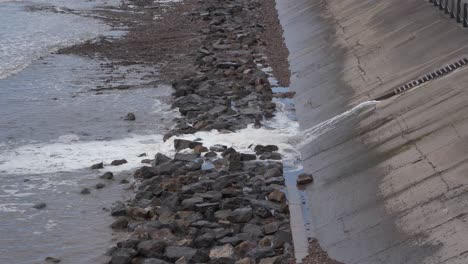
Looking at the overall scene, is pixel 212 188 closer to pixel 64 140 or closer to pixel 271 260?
pixel 271 260

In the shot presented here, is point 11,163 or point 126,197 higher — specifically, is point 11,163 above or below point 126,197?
above

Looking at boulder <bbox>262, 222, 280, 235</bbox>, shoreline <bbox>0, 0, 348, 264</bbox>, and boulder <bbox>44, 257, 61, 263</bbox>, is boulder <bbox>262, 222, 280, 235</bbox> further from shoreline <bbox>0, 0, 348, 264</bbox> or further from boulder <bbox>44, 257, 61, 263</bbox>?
boulder <bbox>44, 257, 61, 263</bbox>

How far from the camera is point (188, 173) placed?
16.5 metres

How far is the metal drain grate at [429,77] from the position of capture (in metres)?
18.0

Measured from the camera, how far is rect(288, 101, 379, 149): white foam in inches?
711

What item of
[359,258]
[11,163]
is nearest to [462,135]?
[359,258]

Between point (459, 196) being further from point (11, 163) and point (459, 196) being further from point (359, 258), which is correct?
point (11, 163)

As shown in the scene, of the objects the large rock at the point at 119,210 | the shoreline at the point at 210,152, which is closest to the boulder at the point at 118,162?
the shoreline at the point at 210,152

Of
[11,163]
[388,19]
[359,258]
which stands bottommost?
[359,258]

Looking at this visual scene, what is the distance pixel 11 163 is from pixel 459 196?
32.2ft

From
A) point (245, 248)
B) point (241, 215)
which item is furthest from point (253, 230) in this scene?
point (245, 248)

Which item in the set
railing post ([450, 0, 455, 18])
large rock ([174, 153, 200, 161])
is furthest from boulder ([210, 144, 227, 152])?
railing post ([450, 0, 455, 18])

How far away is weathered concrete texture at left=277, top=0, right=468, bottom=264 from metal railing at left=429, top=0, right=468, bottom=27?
207 mm

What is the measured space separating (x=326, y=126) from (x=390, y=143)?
331 cm
